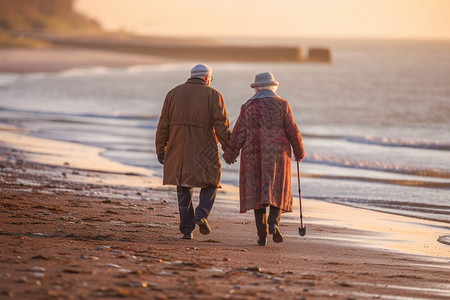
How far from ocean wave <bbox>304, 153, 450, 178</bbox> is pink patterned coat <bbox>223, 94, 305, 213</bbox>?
7213 millimetres

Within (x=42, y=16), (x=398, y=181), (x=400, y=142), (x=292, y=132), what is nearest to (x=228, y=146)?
(x=292, y=132)

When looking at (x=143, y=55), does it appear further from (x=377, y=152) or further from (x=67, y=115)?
(x=377, y=152)

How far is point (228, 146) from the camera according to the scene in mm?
7500

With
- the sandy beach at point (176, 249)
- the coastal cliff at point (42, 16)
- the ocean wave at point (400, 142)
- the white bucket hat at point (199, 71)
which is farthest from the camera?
the coastal cliff at point (42, 16)

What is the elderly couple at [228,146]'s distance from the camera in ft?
24.3

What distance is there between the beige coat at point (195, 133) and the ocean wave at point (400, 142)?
12.4m

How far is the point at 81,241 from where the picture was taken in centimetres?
668

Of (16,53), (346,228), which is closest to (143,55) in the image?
(16,53)

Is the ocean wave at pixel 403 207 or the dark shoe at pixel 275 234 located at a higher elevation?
the ocean wave at pixel 403 207

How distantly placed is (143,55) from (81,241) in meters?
82.4

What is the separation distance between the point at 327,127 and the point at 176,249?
18336 mm

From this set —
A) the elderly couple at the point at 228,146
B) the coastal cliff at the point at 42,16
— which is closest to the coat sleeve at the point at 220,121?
the elderly couple at the point at 228,146

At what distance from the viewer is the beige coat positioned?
7.41 m

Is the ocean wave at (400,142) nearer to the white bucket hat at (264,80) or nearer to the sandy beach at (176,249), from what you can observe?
the sandy beach at (176,249)
